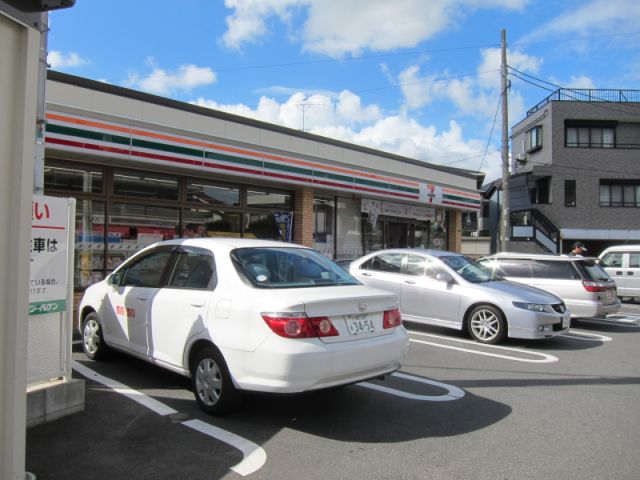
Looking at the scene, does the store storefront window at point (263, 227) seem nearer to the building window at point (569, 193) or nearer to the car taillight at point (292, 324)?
the car taillight at point (292, 324)

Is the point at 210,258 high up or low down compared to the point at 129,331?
up

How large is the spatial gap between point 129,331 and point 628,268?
1468 centimetres

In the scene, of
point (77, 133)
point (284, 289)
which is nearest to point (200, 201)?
point (77, 133)

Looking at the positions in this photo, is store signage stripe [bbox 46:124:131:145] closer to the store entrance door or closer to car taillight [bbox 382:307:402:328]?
car taillight [bbox 382:307:402:328]

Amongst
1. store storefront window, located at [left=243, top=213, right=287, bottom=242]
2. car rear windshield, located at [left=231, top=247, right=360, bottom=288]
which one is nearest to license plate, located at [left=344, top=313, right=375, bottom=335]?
car rear windshield, located at [left=231, top=247, right=360, bottom=288]

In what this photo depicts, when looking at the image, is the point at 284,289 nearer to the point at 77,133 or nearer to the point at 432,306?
the point at 432,306

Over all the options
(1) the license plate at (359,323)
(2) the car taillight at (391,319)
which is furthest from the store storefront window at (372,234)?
(1) the license plate at (359,323)

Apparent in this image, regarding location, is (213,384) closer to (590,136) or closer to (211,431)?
(211,431)

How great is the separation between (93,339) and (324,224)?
29.7ft

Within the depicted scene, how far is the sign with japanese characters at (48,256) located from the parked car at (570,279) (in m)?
8.93

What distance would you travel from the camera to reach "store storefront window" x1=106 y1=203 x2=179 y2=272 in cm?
989

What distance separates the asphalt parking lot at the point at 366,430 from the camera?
3.57 meters

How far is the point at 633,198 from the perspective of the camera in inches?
1211

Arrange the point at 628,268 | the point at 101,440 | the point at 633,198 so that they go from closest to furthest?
the point at 101,440
the point at 628,268
the point at 633,198
